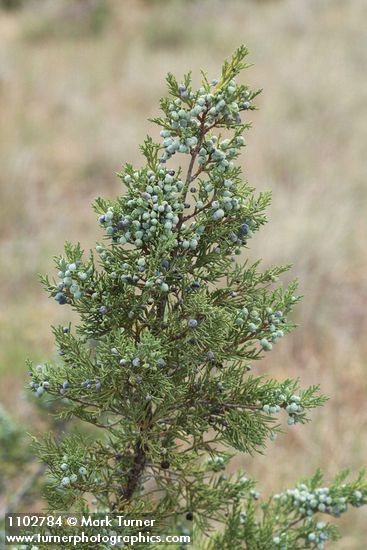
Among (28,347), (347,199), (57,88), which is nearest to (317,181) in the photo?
(347,199)

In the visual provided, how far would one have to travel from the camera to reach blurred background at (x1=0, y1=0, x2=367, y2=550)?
16.6 ft

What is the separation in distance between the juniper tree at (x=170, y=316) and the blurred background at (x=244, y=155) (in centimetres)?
190

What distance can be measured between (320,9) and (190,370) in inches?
621

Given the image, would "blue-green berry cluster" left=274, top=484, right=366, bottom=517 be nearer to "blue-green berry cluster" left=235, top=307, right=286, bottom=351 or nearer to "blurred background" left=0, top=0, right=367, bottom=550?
"blue-green berry cluster" left=235, top=307, right=286, bottom=351

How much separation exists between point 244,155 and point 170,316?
7.86 m

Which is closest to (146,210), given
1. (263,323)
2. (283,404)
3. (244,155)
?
(263,323)

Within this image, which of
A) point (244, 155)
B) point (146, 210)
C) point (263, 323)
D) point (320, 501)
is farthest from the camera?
point (244, 155)

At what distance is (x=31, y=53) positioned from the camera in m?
13.3

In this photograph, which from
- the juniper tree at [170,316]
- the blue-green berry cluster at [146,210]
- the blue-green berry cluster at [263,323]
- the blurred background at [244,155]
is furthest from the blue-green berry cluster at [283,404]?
the blurred background at [244,155]

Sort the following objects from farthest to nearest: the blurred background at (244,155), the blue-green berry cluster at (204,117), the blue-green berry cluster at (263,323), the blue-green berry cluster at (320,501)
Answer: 1. the blurred background at (244,155)
2. the blue-green berry cluster at (320,501)
3. the blue-green berry cluster at (263,323)
4. the blue-green berry cluster at (204,117)

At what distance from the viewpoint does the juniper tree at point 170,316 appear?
4.48 feet

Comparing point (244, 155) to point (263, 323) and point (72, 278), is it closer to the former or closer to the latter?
point (263, 323)

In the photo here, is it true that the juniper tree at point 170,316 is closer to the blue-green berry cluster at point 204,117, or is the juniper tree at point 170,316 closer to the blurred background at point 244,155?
the blue-green berry cluster at point 204,117

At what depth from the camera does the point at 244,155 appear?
29.6 ft
